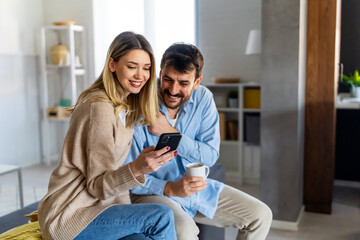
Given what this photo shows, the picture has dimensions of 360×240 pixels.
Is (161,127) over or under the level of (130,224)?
over

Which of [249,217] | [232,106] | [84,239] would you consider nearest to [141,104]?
[84,239]

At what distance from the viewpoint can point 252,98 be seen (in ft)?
13.3

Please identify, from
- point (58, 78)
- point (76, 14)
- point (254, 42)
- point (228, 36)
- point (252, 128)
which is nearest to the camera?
point (254, 42)

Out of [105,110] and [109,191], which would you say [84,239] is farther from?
[105,110]

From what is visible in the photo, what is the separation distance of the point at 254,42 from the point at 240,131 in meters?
0.89

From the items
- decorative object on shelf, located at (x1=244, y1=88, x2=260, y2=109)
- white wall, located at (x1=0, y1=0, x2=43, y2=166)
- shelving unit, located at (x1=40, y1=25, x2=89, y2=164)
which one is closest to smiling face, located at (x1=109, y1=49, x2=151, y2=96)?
decorative object on shelf, located at (x1=244, y1=88, x2=260, y2=109)

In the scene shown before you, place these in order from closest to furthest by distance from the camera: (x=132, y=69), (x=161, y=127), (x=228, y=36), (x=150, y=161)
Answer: (x=150, y=161)
(x=132, y=69)
(x=161, y=127)
(x=228, y=36)

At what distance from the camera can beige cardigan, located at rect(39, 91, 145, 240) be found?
1.31 metres

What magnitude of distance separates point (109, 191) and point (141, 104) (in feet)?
1.25

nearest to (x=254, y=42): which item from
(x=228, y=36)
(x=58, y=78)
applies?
(x=228, y=36)

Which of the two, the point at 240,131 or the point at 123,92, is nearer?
the point at 123,92

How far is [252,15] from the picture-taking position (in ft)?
13.7

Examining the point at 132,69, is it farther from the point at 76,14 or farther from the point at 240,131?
the point at 76,14


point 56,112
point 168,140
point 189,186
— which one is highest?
point 168,140
